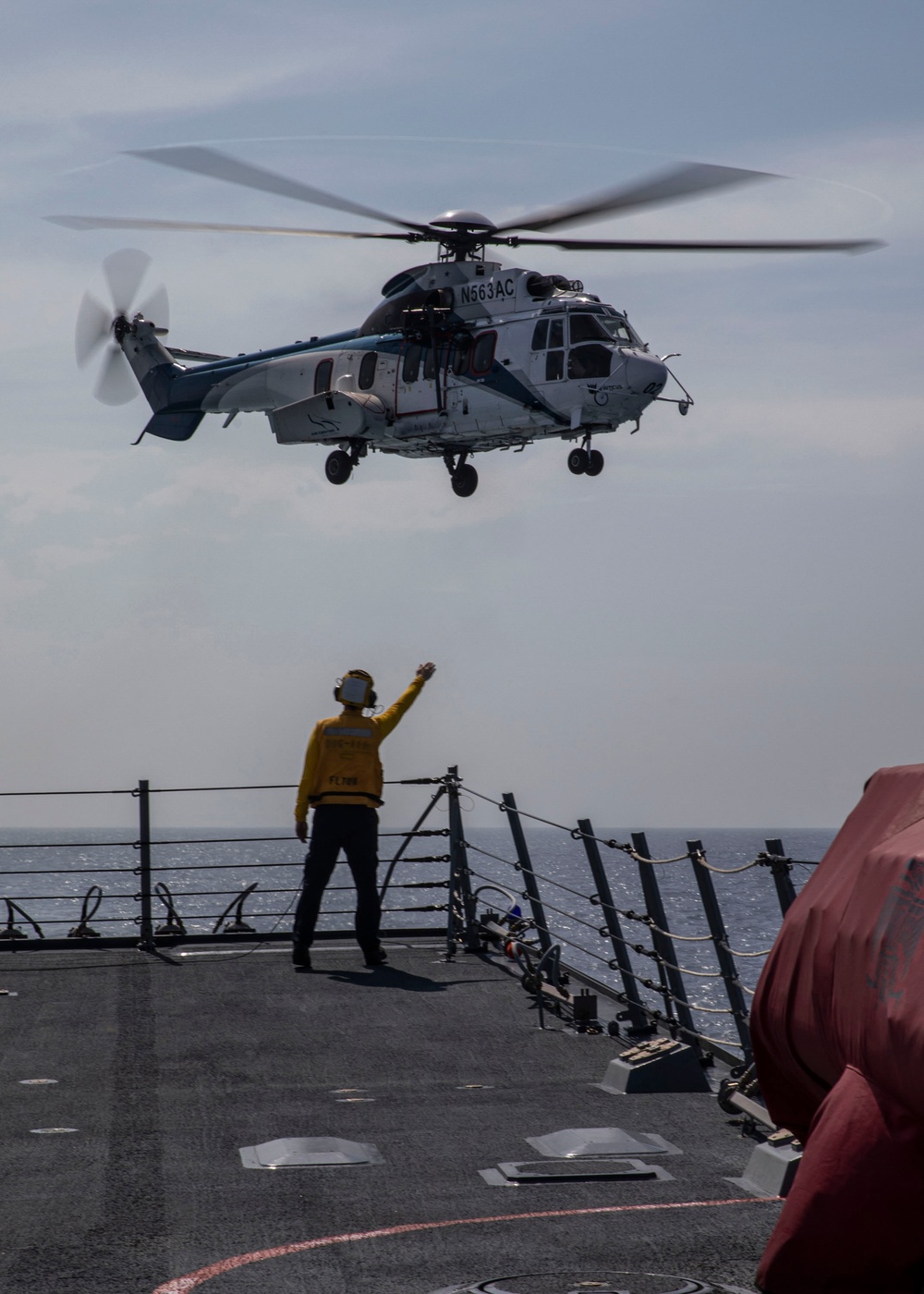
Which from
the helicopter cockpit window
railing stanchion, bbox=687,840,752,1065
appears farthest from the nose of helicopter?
railing stanchion, bbox=687,840,752,1065

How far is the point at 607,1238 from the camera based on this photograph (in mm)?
5090

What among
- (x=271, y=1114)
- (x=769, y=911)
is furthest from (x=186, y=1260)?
(x=769, y=911)

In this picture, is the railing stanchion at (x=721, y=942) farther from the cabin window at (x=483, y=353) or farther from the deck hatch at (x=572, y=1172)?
the cabin window at (x=483, y=353)

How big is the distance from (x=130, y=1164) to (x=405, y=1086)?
176 cm

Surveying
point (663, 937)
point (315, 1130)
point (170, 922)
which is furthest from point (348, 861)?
point (315, 1130)

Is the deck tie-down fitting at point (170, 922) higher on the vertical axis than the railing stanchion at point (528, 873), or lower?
lower

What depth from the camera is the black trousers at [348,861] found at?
35.6ft

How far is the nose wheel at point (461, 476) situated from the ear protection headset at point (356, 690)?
513 inches

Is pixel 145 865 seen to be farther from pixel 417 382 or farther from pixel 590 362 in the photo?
pixel 417 382

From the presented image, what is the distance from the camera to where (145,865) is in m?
12.4

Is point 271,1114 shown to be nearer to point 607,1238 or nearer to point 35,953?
point 607,1238

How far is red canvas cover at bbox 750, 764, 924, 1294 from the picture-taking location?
3404 millimetres

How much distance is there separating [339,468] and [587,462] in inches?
173

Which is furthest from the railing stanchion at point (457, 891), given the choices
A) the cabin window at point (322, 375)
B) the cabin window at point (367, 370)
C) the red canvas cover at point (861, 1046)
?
the cabin window at point (322, 375)
